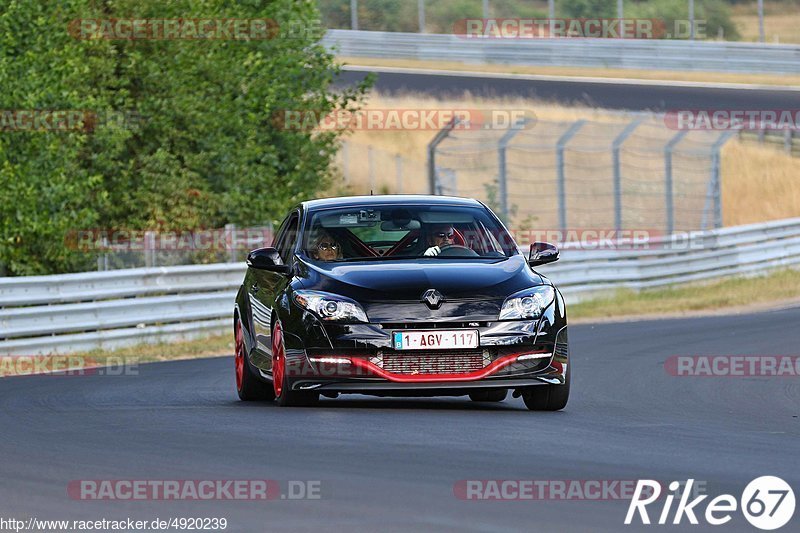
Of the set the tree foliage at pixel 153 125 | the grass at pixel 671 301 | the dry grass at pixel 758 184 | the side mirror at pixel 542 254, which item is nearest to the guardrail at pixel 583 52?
the dry grass at pixel 758 184

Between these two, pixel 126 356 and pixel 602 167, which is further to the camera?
pixel 602 167

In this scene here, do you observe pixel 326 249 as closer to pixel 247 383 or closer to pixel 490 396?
pixel 247 383

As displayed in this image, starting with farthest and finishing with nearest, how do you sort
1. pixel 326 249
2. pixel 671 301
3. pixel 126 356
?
pixel 671 301
pixel 126 356
pixel 326 249

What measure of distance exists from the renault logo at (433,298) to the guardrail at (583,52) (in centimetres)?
3622

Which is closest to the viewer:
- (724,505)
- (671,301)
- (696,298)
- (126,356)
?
(724,505)

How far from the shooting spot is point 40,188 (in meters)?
22.5

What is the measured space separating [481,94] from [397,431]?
36733 mm

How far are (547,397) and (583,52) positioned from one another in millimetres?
37955

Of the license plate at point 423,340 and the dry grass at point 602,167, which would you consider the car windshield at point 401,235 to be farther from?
the dry grass at point 602,167

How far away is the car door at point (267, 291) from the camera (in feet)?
37.0

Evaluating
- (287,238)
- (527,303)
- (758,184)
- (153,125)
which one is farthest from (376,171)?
(527,303)

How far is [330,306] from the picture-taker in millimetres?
10406

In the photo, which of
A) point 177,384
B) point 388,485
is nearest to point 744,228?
point 177,384

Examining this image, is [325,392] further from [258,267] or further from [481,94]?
[481,94]
